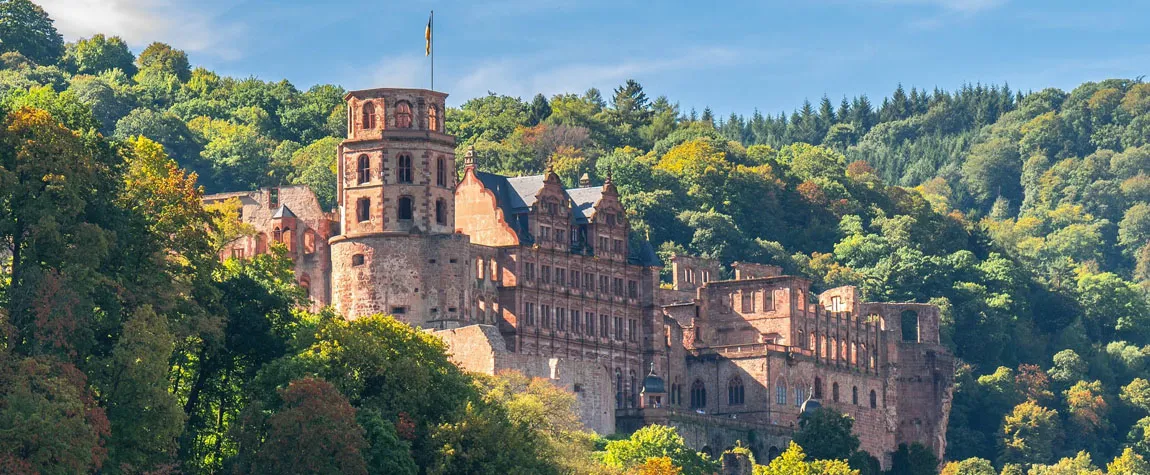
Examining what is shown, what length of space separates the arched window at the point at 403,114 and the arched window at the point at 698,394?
2479cm

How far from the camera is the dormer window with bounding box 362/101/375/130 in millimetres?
143750

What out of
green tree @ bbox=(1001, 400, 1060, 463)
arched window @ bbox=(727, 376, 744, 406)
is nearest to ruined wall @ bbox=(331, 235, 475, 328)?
arched window @ bbox=(727, 376, 744, 406)

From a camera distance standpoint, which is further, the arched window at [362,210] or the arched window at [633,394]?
the arched window at [633,394]

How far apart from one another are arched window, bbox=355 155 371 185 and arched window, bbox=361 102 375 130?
1.49 meters

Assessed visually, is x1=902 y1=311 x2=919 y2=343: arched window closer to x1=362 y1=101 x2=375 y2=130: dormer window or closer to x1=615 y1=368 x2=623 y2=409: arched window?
x1=615 y1=368 x2=623 y2=409: arched window

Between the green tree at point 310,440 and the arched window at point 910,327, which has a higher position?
the arched window at point 910,327

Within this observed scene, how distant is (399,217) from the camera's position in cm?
14312

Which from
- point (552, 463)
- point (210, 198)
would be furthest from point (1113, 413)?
point (552, 463)

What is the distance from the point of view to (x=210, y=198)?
162875 millimetres

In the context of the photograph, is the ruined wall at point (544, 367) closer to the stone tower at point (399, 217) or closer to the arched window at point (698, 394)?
the stone tower at point (399, 217)

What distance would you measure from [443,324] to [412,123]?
34.0 feet

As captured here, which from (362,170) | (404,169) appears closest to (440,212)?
(404,169)

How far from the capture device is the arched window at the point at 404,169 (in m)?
144

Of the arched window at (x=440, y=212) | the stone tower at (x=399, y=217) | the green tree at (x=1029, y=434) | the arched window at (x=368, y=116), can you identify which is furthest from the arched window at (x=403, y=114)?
the green tree at (x=1029, y=434)
